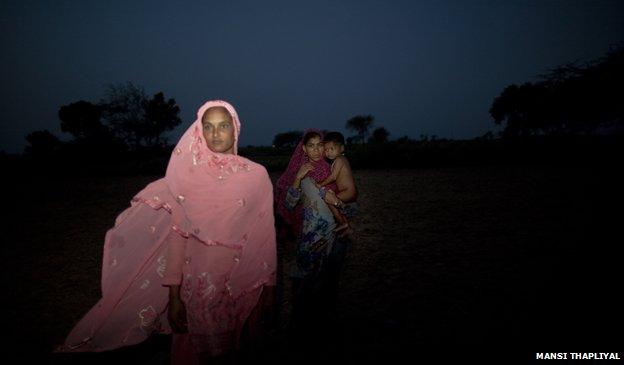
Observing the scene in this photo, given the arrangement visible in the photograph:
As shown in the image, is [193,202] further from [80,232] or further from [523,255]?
[80,232]

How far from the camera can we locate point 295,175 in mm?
3230

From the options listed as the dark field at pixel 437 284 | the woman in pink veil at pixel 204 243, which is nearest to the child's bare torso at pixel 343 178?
the woman in pink veil at pixel 204 243

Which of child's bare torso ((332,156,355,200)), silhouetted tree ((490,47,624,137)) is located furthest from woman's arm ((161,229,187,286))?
silhouetted tree ((490,47,624,137))

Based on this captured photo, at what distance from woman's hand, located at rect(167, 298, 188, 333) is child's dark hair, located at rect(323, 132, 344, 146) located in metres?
1.88

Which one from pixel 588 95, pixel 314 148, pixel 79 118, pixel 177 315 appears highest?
pixel 79 118

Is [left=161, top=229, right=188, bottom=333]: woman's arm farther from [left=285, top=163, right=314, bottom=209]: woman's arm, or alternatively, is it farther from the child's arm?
the child's arm

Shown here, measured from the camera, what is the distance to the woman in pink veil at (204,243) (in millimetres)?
1939

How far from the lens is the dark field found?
3.38 m

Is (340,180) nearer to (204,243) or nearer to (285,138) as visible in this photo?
(204,243)

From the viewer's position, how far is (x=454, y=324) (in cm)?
378

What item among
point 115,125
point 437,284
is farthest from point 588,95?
point 115,125

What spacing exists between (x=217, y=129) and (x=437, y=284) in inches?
162

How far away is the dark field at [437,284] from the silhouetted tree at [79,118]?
4609 cm

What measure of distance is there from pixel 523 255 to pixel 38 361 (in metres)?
6.76
